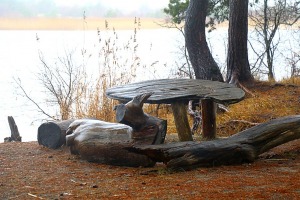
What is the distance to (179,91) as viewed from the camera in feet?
14.8

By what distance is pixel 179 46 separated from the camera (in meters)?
10.4

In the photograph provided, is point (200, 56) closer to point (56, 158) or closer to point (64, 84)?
point (64, 84)

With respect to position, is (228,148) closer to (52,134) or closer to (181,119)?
(181,119)

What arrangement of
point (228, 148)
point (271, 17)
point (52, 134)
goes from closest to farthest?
point (228, 148) < point (52, 134) < point (271, 17)

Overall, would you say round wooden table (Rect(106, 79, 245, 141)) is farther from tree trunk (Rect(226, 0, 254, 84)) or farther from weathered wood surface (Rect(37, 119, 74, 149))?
tree trunk (Rect(226, 0, 254, 84))

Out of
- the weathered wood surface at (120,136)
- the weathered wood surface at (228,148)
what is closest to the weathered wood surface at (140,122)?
the weathered wood surface at (120,136)

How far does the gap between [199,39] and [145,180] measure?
148 inches

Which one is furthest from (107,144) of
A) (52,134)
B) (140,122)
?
(52,134)

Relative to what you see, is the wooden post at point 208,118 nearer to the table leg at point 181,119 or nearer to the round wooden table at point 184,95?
the round wooden table at point 184,95

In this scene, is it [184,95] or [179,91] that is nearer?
[184,95]

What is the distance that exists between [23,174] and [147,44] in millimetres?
4623

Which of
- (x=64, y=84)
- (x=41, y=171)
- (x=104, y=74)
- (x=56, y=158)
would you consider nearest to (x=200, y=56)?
(x=104, y=74)

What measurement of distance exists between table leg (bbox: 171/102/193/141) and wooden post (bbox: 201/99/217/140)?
280 mm

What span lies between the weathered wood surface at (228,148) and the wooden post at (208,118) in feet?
2.58
